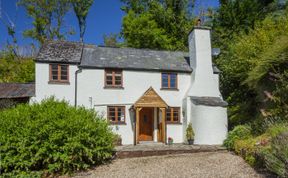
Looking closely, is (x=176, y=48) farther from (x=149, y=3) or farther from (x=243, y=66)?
(x=243, y=66)

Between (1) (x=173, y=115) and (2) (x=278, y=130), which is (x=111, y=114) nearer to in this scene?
(1) (x=173, y=115)

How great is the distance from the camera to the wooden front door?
61.3ft

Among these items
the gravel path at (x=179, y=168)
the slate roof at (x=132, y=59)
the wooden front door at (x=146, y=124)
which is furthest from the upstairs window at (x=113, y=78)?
the gravel path at (x=179, y=168)

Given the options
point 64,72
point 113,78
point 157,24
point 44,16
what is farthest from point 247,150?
point 44,16

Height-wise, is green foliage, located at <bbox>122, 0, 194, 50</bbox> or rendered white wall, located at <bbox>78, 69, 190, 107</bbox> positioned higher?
green foliage, located at <bbox>122, 0, 194, 50</bbox>

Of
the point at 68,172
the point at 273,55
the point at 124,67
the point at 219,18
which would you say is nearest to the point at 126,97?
the point at 124,67

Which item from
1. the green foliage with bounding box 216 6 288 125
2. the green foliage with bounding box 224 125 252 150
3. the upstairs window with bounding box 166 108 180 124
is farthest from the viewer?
the upstairs window with bounding box 166 108 180 124

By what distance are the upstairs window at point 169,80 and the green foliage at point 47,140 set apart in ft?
28.4

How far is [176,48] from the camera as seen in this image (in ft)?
102

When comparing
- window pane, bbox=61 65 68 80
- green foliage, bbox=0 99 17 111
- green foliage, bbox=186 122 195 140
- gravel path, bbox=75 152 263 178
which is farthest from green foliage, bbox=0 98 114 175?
green foliage, bbox=0 99 17 111

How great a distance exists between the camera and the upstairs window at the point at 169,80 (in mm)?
18875

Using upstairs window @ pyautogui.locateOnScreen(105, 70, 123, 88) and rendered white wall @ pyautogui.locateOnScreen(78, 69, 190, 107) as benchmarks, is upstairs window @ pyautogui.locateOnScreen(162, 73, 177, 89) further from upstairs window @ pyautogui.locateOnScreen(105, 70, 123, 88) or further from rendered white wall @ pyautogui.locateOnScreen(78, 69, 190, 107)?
upstairs window @ pyautogui.locateOnScreen(105, 70, 123, 88)

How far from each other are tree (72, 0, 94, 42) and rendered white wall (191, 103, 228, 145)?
2658cm

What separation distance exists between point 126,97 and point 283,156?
12366mm
